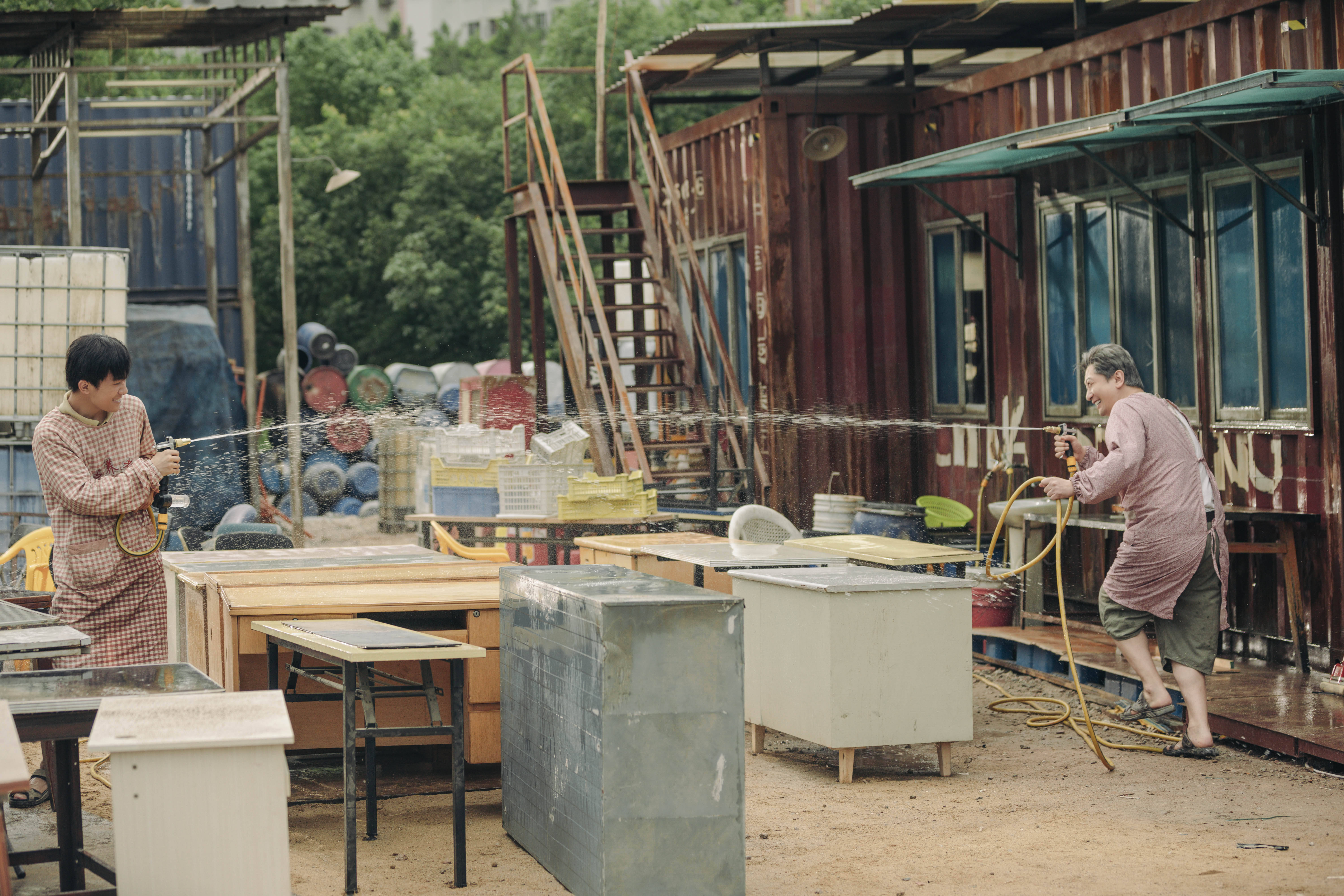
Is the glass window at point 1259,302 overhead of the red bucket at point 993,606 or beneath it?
overhead

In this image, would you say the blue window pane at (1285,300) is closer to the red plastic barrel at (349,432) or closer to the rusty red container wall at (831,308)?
the rusty red container wall at (831,308)

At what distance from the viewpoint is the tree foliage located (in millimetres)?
39906

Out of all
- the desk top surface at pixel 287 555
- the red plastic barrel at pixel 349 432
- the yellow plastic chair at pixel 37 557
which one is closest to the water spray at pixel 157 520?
the desk top surface at pixel 287 555

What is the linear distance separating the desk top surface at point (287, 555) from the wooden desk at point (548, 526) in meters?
2.49

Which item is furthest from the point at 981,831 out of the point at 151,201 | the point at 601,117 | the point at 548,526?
the point at 151,201

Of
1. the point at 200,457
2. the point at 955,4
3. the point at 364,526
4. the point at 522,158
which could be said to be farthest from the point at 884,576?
the point at 522,158

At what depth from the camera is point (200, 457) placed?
61.8ft

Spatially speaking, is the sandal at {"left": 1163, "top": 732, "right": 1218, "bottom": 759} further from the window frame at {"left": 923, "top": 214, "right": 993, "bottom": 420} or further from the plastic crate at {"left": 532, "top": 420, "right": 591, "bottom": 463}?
the plastic crate at {"left": 532, "top": 420, "right": 591, "bottom": 463}

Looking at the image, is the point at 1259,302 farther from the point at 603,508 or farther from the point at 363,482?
the point at 363,482

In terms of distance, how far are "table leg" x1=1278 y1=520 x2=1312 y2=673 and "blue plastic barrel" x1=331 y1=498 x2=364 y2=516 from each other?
15.8 m

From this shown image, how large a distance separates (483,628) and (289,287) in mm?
9134

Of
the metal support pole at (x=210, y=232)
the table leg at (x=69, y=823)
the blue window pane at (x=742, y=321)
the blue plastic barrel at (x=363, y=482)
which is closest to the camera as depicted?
the table leg at (x=69, y=823)

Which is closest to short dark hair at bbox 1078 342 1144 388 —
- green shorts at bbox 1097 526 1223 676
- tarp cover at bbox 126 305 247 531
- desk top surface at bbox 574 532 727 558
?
green shorts at bbox 1097 526 1223 676

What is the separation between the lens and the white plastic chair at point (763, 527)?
1064 centimetres
